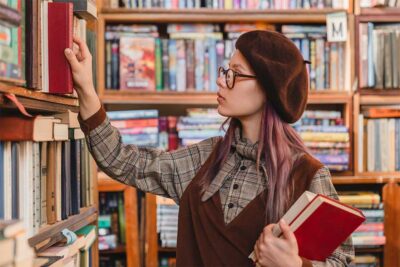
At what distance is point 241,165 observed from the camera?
1.67 m

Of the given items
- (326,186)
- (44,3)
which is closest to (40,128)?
(44,3)

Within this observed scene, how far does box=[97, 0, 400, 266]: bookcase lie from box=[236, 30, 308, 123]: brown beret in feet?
4.80

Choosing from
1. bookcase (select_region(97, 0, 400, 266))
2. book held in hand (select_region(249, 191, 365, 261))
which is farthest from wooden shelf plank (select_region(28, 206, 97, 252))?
bookcase (select_region(97, 0, 400, 266))

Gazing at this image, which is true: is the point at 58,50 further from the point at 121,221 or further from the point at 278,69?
the point at 121,221

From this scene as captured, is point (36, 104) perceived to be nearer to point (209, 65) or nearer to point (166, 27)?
point (209, 65)

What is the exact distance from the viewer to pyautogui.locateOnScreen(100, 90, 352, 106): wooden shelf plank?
3.07 m

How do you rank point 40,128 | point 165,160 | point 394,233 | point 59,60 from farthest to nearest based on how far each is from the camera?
point 394,233, point 165,160, point 59,60, point 40,128

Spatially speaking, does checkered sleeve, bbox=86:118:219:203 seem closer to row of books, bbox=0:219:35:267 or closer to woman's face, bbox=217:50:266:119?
woman's face, bbox=217:50:266:119

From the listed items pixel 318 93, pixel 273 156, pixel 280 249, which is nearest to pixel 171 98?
pixel 318 93

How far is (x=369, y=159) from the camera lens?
315 cm

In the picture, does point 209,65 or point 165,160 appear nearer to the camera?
point 165,160

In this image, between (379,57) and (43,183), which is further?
(379,57)

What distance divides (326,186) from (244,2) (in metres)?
1.72

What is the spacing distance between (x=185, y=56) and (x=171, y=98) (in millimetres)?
218
